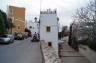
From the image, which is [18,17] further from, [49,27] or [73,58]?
[73,58]

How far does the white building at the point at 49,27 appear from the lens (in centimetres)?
4112

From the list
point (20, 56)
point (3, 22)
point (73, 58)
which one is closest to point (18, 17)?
point (3, 22)

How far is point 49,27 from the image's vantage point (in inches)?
1645

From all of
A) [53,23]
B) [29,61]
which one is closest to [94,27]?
[29,61]

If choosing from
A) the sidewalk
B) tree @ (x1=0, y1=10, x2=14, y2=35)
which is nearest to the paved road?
the sidewalk

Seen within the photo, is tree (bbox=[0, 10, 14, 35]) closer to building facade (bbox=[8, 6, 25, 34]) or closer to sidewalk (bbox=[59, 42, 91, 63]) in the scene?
sidewalk (bbox=[59, 42, 91, 63])

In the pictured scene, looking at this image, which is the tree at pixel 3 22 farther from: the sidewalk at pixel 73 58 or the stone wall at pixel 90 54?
the stone wall at pixel 90 54

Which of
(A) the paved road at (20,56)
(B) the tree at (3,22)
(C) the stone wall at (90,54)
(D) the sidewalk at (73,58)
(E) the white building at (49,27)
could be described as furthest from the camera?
(E) the white building at (49,27)

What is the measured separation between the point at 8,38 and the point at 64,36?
47636mm

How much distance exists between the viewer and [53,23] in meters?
41.2

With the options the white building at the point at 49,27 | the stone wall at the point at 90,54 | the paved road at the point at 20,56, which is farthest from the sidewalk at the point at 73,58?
the paved road at the point at 20,56

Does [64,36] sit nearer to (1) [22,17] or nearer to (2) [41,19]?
(1) [22,17]

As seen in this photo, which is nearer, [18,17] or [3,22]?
[3,22]

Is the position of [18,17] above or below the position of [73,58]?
above
